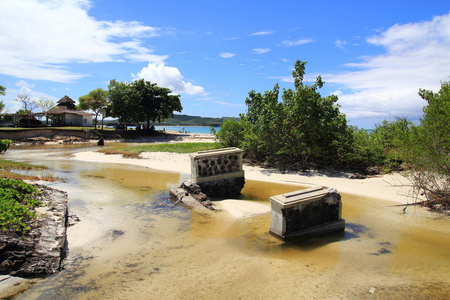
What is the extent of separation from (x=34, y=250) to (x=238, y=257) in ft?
13.0

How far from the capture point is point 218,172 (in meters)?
11.9

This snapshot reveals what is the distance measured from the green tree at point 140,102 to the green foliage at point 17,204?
3945 cm

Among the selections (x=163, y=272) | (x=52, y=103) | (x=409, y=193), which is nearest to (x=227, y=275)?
(x=163, y=272)

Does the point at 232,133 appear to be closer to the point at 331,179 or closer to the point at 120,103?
the point at 331,179

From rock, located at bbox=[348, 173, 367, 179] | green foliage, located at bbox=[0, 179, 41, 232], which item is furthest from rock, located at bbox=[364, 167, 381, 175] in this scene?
green foliage, located at bbox=[0, 179, 41, 232]

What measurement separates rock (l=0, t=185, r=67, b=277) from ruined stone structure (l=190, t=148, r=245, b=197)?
5.54 meters

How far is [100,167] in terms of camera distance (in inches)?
762

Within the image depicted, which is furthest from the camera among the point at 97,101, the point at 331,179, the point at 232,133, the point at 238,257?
the point at 97,101

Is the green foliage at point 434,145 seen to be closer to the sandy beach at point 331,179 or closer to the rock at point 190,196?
the sandy beach at point 331,179

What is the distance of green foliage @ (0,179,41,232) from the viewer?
5.88 m

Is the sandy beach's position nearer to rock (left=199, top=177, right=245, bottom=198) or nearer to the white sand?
the white sand

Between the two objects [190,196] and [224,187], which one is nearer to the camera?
[190,196]

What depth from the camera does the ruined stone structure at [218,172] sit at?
11.5 meters

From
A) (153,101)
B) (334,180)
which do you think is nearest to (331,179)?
(334,180)
